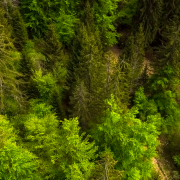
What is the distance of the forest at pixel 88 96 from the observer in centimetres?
1283

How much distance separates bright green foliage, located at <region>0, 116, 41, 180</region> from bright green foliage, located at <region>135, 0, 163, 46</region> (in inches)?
985

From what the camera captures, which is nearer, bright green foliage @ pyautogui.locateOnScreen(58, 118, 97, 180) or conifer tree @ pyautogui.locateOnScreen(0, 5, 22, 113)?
bright green foliage @ pyautogui.locateOnScreen(58, 118, 97, 180)

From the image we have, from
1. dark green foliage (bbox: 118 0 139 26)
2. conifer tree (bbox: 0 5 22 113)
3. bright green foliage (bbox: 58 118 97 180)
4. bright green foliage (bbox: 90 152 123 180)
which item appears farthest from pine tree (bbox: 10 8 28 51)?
bright green foliage (bbox: 90 152 123 180)

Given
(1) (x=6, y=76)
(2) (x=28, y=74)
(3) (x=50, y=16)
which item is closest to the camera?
(1) (x=6, y=76)

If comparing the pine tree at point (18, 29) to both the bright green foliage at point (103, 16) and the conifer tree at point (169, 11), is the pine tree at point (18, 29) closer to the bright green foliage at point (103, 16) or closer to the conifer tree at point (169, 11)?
the bright green foliage at point (103, 16)

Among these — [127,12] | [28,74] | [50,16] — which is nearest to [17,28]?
[50,16]

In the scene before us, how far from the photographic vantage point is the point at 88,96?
19141 mm

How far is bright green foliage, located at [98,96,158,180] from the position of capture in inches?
539

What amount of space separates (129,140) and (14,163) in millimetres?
6835

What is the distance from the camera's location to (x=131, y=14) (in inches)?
1342

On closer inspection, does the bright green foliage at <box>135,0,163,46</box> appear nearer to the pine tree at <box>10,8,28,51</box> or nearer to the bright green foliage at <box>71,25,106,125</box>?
the bright green foliage at <box>71,25,106,125</box>

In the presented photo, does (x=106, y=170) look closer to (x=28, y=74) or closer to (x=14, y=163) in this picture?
(x=14, y=163)

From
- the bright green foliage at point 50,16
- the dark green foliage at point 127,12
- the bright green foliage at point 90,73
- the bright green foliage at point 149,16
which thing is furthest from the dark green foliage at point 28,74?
the dark green foliage at point 127,12

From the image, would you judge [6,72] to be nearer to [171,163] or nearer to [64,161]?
[64,161]
